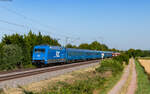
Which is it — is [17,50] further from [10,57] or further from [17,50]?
[10,57]

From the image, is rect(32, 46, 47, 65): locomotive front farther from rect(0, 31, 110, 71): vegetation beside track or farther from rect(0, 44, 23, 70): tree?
rect(0, 44, 23, 70): tree

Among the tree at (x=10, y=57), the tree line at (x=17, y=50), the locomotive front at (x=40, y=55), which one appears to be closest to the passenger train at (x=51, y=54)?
the locomotive front at (x=40, y=55)

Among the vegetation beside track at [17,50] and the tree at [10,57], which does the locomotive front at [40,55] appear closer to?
the vegetation beside track at [17,50]

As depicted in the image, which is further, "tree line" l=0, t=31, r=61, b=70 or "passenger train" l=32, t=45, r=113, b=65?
"passenger train" l=32, t=45, r=113, b=65

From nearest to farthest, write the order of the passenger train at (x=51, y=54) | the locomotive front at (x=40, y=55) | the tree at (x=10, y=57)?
1. the tree at (x=10, y=57)
2. the locomotive front at (x=40, y=55)
3. the passenger train at (x=51, y=54)

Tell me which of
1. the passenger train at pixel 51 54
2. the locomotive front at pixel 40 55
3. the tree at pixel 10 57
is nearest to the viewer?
the tree at pixel 10 57

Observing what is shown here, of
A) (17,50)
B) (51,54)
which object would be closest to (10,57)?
(17,50)

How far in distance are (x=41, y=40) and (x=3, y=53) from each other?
11436mm

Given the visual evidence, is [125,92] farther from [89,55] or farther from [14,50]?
[89,55]

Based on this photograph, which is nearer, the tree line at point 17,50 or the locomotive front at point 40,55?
the tree line at point 17,50

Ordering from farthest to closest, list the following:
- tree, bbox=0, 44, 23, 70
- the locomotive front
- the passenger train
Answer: the passenger train < the locomotive front < tree, bbox=0, 44, 23, 70

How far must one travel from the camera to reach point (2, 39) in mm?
29219

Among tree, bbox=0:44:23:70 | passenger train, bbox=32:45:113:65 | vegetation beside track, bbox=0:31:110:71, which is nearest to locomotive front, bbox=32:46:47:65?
passenger train, bbox=32:45:113:65

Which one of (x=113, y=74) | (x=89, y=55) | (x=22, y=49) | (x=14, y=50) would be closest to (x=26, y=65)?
(x=22, y=49)
